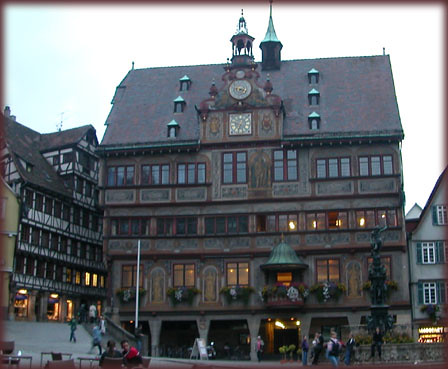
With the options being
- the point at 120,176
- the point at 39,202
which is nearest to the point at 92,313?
the point at 120,176

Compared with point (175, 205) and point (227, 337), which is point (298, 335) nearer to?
point (227, 337)

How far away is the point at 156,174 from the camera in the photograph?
45.9m

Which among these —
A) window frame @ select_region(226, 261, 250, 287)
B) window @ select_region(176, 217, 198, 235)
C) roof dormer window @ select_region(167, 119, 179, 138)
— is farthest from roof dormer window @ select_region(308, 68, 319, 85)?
window frame @ select_region(226, 261, 250, 287)

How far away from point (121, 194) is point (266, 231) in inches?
395

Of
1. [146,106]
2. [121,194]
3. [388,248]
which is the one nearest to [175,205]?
[121,194]

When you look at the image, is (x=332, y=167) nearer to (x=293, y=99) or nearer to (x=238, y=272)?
(x=293, y=99)

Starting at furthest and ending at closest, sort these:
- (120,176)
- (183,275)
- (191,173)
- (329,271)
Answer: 1. (120,176)
2. (191,173)
3. (183,275)
4. (329,271)

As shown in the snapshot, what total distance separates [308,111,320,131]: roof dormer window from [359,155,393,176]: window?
372cm

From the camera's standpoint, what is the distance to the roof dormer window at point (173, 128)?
46.6 metres

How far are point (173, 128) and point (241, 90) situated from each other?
540cm

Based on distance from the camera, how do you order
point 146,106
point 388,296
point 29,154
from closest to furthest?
point 388,296, point 146,106, point 29,154

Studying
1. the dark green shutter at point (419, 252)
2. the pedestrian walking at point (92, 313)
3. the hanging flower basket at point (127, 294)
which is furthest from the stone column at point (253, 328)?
the dark green shutter at point (419, 252)

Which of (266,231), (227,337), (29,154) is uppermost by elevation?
(29,154)

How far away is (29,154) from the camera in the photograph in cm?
5581
